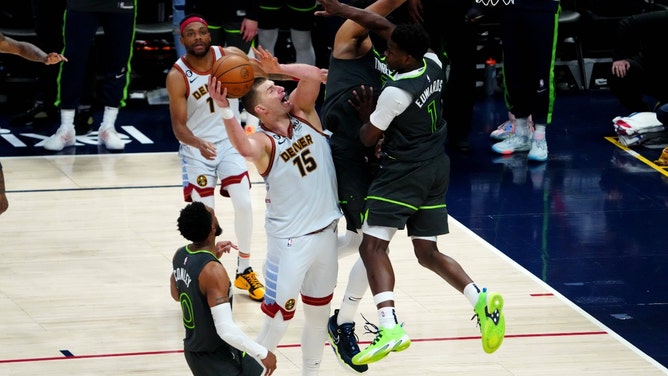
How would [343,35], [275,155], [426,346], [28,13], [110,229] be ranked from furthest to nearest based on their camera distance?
[28,13] → [110,229] → [426,346] → [343,35] → [275,155]

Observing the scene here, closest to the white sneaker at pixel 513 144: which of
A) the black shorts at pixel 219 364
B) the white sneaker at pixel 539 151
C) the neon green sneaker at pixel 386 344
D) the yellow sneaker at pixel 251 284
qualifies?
the white sneaker at pixel 539 151

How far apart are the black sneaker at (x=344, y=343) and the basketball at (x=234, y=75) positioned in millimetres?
1648

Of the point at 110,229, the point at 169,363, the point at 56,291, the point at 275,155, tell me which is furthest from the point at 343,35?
the point at 110,229

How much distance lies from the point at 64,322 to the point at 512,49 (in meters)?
6.28

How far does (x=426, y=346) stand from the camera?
27.3ft

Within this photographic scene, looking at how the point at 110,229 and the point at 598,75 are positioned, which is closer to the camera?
the point at 110,229

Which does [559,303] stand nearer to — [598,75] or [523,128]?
[523,128]

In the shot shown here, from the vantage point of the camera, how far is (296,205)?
7.23 m

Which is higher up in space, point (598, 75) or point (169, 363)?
point (169, 363)

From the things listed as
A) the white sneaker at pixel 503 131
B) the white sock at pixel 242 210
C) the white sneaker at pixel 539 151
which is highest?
the white sock at pixel 242 210

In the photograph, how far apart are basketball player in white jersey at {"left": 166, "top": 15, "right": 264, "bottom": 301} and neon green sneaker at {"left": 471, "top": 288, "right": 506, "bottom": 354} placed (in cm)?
242

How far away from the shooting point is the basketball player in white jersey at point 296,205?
23.6ft

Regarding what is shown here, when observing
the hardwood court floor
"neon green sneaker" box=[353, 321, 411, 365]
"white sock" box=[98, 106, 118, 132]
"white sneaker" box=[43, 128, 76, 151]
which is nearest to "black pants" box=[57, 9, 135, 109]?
"white sock" box=[98, 106, 118, 132]

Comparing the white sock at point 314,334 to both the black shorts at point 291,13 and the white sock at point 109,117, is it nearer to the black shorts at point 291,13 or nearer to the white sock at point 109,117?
the white sock at point 109,117
